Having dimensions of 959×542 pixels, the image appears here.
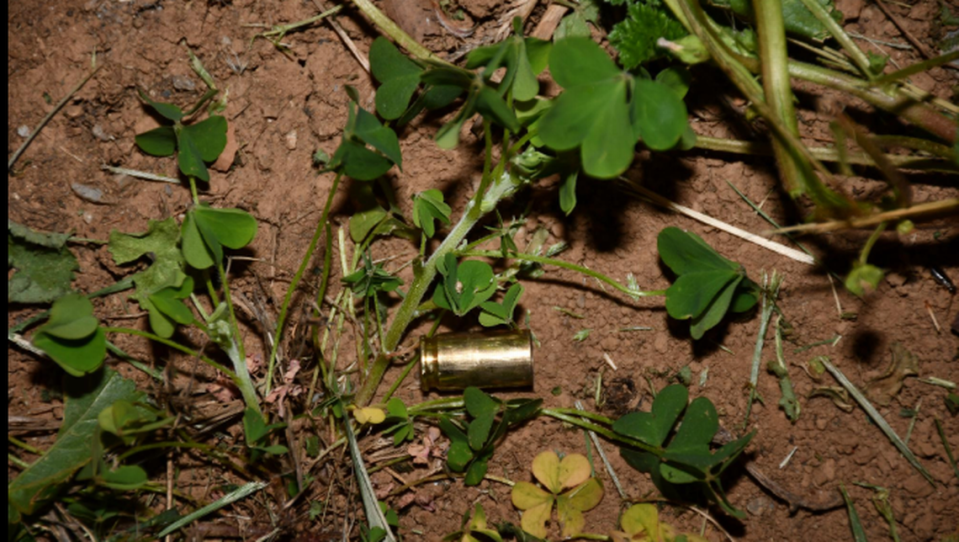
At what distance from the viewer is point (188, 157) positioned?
7.10 feet

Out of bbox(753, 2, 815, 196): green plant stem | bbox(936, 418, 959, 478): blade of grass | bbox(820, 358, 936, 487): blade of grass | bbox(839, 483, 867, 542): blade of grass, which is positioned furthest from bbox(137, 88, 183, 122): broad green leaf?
bbox(936, 418, 959, 478): blade of grass

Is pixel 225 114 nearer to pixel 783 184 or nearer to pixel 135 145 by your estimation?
pixel 135 145

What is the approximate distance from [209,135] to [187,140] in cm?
7

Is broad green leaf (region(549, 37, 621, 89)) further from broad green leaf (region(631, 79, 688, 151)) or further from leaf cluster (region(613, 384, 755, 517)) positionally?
leaf cluster (region(613, 384, 755, 517))

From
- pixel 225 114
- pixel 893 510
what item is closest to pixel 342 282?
pixel 225 114

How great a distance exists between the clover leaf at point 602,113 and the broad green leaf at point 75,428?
5.08 ft

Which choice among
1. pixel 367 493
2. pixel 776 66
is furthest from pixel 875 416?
pixel 367 493

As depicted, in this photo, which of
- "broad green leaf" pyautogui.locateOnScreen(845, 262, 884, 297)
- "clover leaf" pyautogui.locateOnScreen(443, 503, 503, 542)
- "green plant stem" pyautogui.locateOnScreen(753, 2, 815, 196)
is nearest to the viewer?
"broad green leaf" pyautogui.locateOnScreen(845, 262, 884, 297)

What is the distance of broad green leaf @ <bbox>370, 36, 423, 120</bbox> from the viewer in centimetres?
213

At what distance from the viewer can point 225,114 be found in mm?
2303

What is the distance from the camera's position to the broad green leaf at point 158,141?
7.16 ft

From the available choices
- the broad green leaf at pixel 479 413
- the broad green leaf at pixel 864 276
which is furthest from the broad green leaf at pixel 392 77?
the broad green leaf at pixel 864 276

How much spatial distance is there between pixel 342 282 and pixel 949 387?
205cm

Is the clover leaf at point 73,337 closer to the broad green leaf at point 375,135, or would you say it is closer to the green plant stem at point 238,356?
the green plant stem at point 238,356
